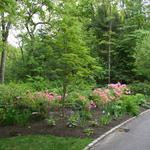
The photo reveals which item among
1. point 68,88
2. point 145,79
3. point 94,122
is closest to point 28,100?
point 68,88

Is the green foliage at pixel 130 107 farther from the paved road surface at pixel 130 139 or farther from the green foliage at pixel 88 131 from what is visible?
the green foliage at pixel 88 131

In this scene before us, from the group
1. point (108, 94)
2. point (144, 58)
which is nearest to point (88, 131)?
point (108, 94)

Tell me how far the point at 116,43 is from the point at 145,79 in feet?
14.3

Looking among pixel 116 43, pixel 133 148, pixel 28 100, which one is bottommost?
pixel 133 148

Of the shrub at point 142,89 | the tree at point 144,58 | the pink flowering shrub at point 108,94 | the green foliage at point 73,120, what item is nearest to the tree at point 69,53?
the green foliage at point 73,120

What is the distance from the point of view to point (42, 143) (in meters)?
9.36

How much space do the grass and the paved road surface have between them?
55 centimetres

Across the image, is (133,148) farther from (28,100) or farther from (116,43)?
(116,43)

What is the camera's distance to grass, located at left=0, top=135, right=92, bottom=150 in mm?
9016

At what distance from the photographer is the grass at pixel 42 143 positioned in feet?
29.6

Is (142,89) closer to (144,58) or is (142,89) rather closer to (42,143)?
(144,58)

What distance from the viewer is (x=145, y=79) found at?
28797 mm

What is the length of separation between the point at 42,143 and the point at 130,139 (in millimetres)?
2834

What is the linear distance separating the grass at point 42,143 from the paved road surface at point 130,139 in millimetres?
546
